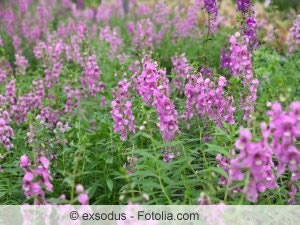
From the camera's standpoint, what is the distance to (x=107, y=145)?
189 inches

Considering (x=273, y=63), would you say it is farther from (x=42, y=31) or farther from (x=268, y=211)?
(x=42, y=31)

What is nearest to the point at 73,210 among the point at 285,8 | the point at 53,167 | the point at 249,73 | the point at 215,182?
the point at 215,182

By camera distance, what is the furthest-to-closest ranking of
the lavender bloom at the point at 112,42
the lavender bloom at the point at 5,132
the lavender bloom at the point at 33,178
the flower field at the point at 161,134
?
the lavender bloom at the point at 112,42 < the lavender bloom at the point at 5,132 < the lavender bloom at the point at 33,178 < the flower field at the point at 161,134

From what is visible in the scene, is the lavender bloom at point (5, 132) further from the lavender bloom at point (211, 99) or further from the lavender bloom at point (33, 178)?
the lavender bloom at point (211, 99)

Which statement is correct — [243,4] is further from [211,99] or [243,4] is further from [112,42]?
[112,42]

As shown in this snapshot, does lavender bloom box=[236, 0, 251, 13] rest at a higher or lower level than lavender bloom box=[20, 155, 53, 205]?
higher

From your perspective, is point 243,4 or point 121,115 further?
point 243,4

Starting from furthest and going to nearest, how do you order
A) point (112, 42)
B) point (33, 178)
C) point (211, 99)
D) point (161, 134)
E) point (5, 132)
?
point (112, 42)
point (5, 132)
point (161, 134)
point (211, 99)
point (33, 178)

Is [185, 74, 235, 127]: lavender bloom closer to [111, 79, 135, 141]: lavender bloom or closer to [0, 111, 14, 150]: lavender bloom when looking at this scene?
[111, 79, 135, 141]: lavender bloom

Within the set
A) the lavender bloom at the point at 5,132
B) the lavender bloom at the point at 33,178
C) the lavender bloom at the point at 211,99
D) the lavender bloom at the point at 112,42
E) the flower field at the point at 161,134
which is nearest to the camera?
the flower field at the point at 161,134

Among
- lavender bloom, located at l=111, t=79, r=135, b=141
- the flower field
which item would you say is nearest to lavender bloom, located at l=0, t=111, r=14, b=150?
the flower field

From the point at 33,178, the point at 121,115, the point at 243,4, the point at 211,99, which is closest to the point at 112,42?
the point at 243,4

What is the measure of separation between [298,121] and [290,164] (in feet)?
0.90

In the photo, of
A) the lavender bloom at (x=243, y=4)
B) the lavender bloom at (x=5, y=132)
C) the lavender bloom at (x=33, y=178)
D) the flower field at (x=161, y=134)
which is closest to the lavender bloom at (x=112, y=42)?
the flower field at (x=161, y=134)
